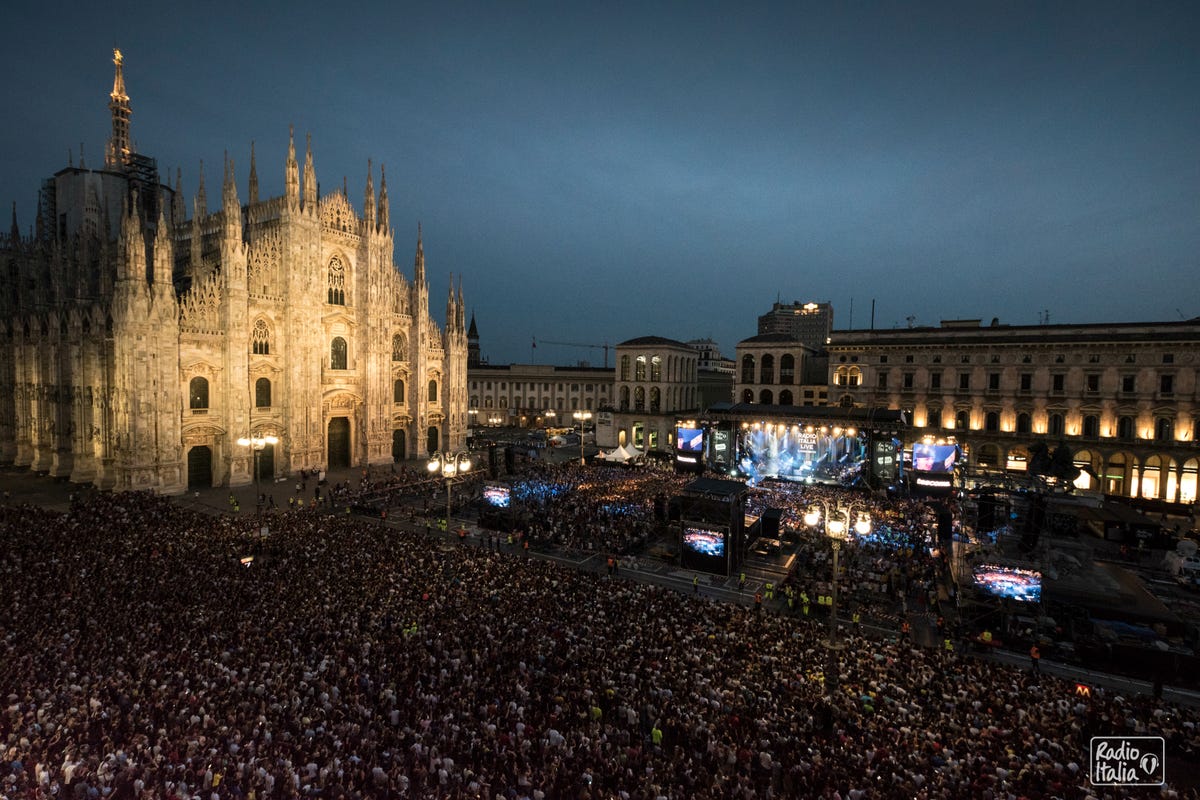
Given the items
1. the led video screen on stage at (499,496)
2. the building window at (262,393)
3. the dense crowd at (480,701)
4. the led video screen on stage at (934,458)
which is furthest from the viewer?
the building window at (262,393)

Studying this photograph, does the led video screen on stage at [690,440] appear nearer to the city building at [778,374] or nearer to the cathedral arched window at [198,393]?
the city building at [778,374]

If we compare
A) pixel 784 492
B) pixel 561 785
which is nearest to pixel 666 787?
pixel 561 785

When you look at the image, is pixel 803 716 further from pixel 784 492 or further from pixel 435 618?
pixel 784 492

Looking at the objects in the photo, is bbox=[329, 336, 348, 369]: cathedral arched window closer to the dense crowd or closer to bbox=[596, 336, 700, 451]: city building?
bbox=[596, 336, 700, 451]: city building

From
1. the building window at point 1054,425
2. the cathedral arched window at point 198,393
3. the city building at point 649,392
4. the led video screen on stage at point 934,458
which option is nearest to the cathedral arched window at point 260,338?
the cathedral arched window at point 198,393

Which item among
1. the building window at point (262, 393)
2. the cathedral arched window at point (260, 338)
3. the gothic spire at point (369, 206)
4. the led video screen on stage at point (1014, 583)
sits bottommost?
the led video screen on stage at point (1014, 583)

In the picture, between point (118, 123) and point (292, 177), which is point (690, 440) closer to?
point (292, 177)

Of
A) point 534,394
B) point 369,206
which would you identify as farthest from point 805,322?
point 369,206
